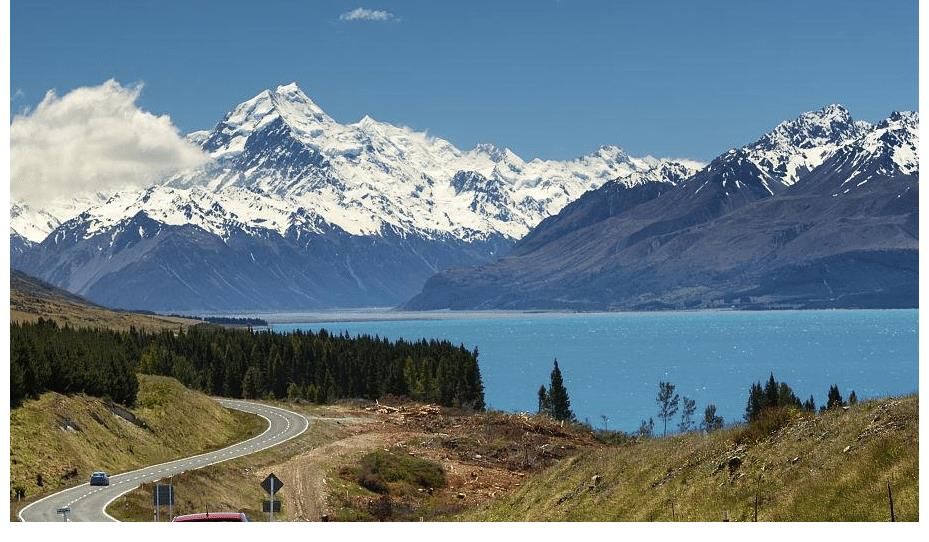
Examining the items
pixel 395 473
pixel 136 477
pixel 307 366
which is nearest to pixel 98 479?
pixel 136 477

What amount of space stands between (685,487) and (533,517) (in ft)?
24.8

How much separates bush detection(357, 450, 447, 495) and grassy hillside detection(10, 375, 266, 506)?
1535 cm

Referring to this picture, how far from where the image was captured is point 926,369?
1337 inches

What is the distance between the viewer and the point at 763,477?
38688 millimetres

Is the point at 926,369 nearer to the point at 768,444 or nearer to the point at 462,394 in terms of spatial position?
the point at 768,444

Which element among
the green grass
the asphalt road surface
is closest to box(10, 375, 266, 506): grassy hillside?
the asphalt road surface

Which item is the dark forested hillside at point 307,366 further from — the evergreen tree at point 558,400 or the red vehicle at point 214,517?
the red vehicle at point 214,517

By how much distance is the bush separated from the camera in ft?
255

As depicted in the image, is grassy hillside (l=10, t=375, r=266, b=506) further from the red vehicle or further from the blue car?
the red vehicle

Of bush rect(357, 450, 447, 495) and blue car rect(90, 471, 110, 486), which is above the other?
blue car rect(90, 471, 110, 486)

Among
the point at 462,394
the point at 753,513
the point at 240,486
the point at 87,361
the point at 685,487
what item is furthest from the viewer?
the point at 462,394

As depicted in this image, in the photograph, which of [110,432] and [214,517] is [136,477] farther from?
[214,517]

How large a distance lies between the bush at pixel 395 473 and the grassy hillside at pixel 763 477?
25.9 m
